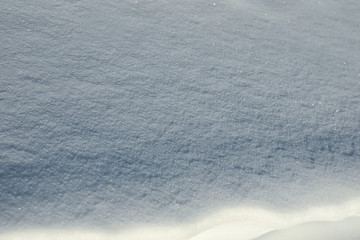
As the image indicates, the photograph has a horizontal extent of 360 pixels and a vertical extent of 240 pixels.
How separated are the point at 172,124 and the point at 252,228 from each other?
40 cm

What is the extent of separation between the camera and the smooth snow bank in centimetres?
92

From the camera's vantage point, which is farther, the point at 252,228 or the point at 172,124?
the point at 172,124

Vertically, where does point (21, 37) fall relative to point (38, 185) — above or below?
above

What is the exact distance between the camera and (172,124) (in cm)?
116

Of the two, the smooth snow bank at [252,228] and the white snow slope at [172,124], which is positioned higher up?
the white snow slope at [172,124]

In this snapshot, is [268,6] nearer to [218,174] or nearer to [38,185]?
[218,174]

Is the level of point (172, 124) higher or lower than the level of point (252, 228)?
higher

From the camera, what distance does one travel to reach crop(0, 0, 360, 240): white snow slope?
97 cm

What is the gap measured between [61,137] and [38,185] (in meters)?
0.16

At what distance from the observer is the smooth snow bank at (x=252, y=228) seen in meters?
0.92

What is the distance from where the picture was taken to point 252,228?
102 centimetres

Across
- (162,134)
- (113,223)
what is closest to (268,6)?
(162,134)

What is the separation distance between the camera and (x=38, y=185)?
95cm

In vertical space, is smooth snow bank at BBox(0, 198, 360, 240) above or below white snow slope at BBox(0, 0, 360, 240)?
below
